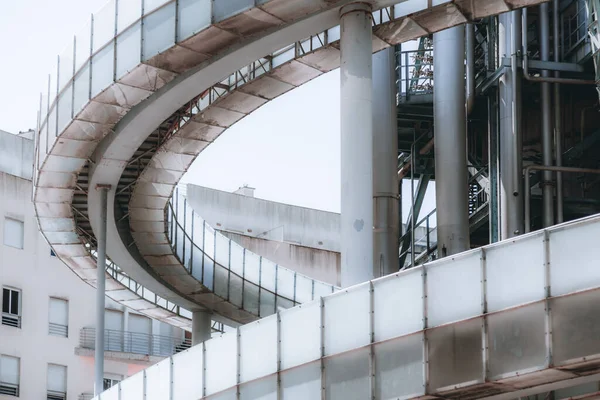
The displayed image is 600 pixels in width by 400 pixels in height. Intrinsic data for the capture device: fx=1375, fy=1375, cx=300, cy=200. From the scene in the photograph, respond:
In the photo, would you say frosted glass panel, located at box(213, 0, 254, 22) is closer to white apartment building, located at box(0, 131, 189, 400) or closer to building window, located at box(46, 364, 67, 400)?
white apartment building, located at box(0, 131, 189, 400)

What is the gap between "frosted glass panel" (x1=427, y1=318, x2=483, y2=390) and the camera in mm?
28547

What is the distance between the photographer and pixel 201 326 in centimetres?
5600

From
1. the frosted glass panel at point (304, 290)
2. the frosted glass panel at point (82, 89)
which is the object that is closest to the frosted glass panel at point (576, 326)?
the frosted glass panel at point (82, 89)

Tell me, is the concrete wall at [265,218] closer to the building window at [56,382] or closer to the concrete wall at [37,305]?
the concrete wall at [37,305]

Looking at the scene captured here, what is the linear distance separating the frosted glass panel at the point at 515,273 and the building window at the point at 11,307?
1558 inches

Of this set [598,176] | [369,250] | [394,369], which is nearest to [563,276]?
[394,369]

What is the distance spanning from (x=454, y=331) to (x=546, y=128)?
48.4 feet

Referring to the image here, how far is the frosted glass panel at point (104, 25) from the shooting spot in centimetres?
3869

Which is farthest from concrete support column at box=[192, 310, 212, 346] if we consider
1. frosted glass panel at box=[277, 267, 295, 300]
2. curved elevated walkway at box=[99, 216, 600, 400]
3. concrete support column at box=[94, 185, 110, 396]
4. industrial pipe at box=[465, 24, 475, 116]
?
curved elevated walkway at box=[99, 216, 600, 400]

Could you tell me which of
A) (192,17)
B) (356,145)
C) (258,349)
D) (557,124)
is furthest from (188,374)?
(557,124)

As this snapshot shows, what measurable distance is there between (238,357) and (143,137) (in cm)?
982

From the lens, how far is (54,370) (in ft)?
217

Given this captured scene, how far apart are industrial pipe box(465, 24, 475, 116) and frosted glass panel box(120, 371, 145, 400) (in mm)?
13966

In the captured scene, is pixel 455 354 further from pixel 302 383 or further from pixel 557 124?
pixel 557 124
